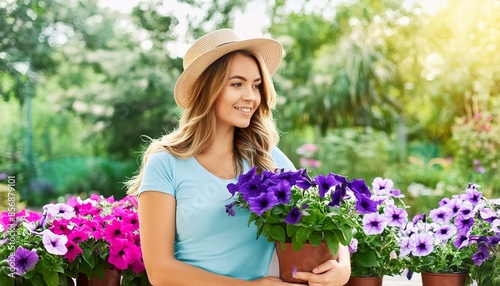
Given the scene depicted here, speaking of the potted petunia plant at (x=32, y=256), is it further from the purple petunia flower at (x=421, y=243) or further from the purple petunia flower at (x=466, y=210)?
the purple petunia flower at (x=466, y=210)

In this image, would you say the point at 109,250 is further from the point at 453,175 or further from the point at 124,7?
the point at 124,7

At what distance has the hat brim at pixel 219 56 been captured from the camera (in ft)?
6.86

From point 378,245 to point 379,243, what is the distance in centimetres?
1

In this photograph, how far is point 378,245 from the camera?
2.23 metres

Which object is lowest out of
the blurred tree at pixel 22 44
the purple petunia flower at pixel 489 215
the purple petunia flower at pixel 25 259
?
the purple petunia flower at pixel 25 259

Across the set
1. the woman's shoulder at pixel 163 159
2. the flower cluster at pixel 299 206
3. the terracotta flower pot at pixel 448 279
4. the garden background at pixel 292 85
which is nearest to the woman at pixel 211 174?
the woman's shoulder at pixel 163 159

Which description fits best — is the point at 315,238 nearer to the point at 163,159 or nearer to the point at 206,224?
the point at 206,224

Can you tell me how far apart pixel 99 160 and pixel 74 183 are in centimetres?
60

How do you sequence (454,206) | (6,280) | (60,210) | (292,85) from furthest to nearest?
(292,85), (60,210), (454,206), (6,280)

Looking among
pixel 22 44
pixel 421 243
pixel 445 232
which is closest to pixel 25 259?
pixel 421 243

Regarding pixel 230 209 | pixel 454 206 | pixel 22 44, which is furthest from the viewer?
pixel 22 44

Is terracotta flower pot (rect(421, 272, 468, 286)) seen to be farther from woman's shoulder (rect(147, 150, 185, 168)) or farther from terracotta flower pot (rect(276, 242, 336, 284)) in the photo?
woman's shoulder (rect(147, 150, 185, 168))

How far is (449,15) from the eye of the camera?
47.9 feet

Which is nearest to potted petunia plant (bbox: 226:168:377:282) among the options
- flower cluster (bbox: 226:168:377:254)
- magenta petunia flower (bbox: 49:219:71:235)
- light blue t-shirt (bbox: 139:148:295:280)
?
flower cluster (bbox: 226:168:377:254)
